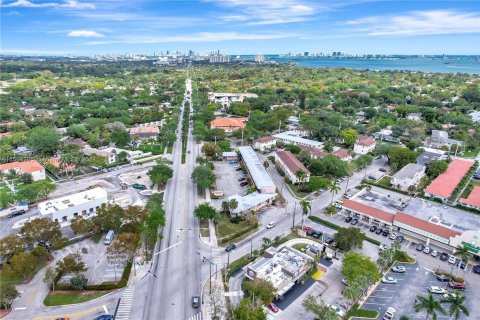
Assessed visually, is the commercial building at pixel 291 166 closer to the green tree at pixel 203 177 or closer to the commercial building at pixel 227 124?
the green tree at pixel 203 177

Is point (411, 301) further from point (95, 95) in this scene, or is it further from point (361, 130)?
point (95, 95)

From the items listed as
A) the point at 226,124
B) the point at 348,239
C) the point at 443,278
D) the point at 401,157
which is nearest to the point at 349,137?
the point at 401,157

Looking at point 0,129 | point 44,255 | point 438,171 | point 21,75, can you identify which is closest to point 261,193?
point 44,255

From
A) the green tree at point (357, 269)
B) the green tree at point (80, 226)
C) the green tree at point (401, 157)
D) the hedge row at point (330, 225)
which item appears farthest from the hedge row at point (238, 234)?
the green tree at point (401, 157)

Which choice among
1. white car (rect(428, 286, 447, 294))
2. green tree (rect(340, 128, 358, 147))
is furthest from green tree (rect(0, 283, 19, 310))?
green tree (rect(340, 128, 358, 147))

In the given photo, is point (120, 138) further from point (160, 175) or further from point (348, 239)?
point (348, 239)

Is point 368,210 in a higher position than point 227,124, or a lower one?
lower
